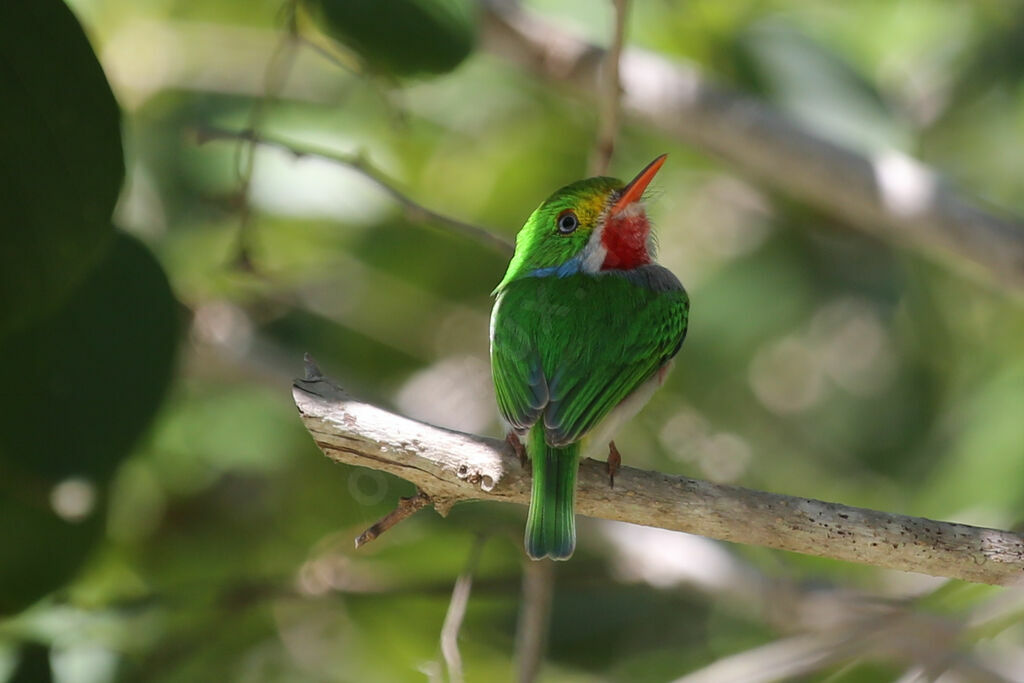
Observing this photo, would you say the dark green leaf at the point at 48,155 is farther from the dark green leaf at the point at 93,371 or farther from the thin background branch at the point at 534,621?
the thin background branch at the point at 534,621

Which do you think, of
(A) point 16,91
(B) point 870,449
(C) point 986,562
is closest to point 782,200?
(B) point 870,449

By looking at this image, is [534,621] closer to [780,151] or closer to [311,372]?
[311,372]

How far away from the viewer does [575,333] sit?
3057mm

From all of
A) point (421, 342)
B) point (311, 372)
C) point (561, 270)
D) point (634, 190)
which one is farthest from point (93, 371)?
point (421, 342)

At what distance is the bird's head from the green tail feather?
776mm

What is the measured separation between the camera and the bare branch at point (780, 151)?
3.90m

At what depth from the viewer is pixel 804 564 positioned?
15.0 ft

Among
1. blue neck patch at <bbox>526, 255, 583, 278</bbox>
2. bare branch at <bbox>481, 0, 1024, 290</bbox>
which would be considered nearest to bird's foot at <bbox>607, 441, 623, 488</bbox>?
blue neck patch at <bbox>526, 255, 583, 278</bbox>

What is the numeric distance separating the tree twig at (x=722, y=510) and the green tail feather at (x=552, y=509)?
16 cm

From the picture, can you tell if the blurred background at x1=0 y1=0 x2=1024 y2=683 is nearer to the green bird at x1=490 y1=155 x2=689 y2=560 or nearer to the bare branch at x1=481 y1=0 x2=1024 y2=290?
the bare branch at x1=481 y1=0 x2=1024 y2=290

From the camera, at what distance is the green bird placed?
271 centimetres

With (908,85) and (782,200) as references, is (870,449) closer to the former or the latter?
(782,200)

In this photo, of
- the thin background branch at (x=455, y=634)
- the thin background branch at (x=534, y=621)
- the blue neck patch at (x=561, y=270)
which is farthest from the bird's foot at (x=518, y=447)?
the blue neck patch at (x=561, y=270)

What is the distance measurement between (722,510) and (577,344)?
2.35 ft
